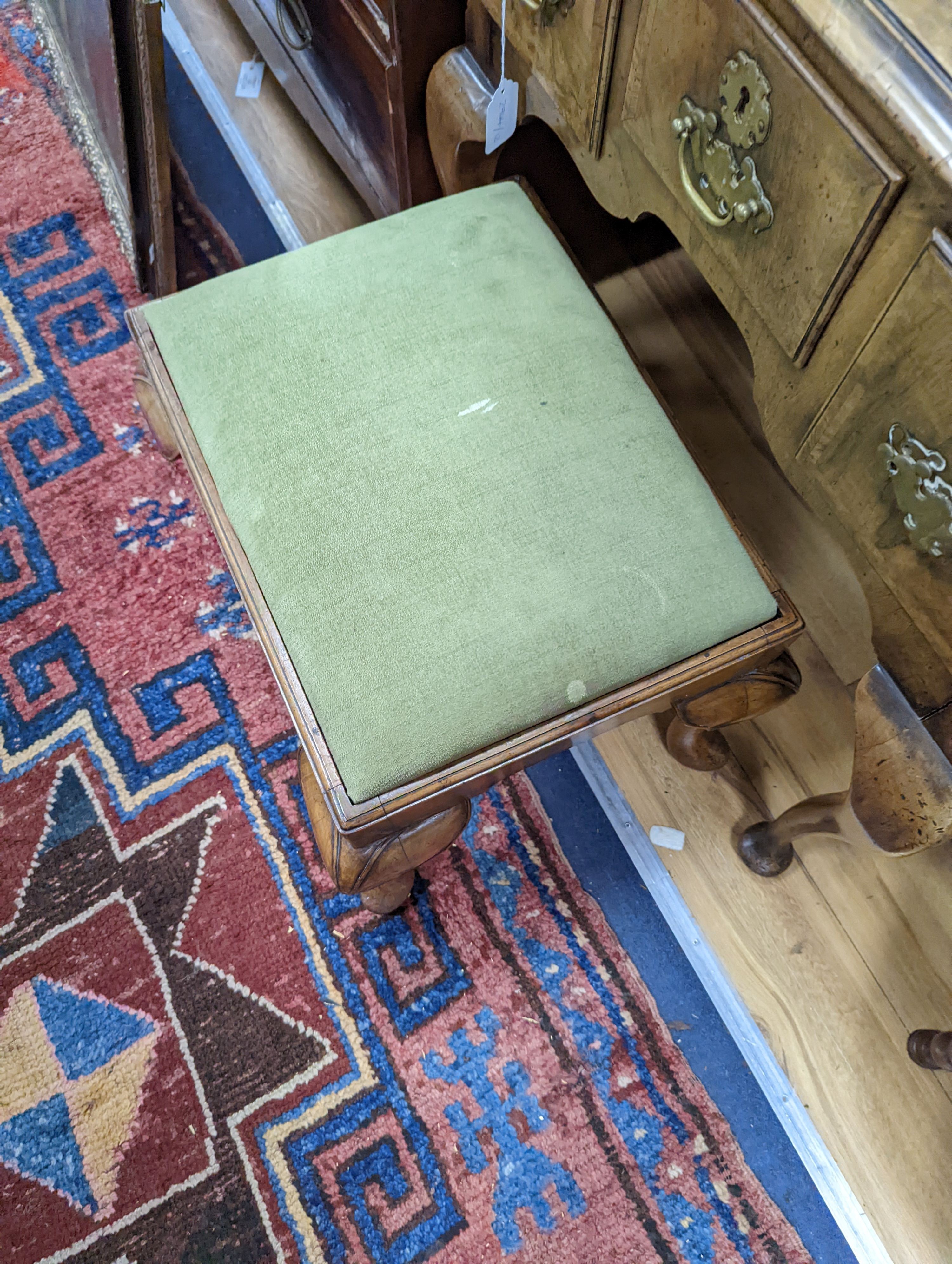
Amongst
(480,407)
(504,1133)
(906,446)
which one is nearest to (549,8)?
(480,407)

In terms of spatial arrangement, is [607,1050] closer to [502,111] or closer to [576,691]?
[576,691]

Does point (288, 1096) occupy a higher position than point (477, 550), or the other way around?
point (477, 550)

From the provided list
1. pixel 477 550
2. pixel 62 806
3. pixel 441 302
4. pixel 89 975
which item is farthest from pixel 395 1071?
pixel 441 302

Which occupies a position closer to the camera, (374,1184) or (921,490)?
(921,490)

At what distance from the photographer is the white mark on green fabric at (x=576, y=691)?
1.99 feet

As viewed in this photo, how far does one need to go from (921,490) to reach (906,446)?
3 centimetres

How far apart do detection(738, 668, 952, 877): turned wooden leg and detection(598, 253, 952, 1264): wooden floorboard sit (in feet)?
0.88

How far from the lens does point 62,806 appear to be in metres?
0.97

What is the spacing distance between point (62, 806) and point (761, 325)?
833 millimetres

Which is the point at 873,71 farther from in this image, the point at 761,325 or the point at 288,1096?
the point at 288,1096

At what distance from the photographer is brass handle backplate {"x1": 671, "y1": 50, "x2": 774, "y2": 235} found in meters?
0.48

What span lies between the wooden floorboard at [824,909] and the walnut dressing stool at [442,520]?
9.3 inches

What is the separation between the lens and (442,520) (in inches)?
24.7

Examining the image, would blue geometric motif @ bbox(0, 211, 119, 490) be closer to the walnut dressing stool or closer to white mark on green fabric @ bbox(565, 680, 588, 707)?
the walnut dressing stool
